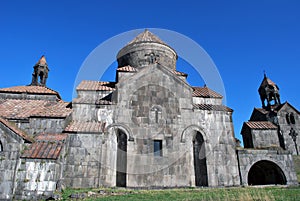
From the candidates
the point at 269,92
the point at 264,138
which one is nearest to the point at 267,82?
the point at 269,92

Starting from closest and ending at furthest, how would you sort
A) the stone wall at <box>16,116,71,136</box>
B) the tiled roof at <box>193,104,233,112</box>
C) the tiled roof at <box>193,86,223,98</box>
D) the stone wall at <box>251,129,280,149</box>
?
the stone wall at <box>16,116,71,136</box>
the tiled roof at <box>193,104,233,112</box>
the tiled roof at <box>193,86,223,98</box>
the stone wall at <box>251,129,280,149</box>

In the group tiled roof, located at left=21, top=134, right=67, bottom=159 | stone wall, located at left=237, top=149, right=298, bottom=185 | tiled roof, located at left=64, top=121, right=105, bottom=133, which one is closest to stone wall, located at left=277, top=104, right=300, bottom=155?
stone wall, located at left=237, top=149, right=298, bottom=185

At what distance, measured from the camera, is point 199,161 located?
33.7 feet

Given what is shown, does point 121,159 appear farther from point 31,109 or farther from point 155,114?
point 31,109

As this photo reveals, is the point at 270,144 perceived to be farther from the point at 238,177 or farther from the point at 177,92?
the point at 177,92

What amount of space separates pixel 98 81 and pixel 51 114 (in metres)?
4.06

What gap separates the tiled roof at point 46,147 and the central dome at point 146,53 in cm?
672

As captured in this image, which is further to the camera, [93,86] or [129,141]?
[93,86]

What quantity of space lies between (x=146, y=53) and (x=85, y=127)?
248 inches

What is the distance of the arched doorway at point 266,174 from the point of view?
11367mm

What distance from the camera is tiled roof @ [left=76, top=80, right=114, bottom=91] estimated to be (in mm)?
11188

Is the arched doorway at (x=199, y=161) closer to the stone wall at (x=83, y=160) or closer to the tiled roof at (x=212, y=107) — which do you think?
the tiled roof at (x=212, y=107)

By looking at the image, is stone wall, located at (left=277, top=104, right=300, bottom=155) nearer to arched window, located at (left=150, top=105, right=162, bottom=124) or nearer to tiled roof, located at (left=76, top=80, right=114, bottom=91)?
arched window, located at (left=150, top=105, right=162, bottom=124)

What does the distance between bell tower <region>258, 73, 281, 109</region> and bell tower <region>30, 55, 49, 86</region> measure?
66.4 ft
